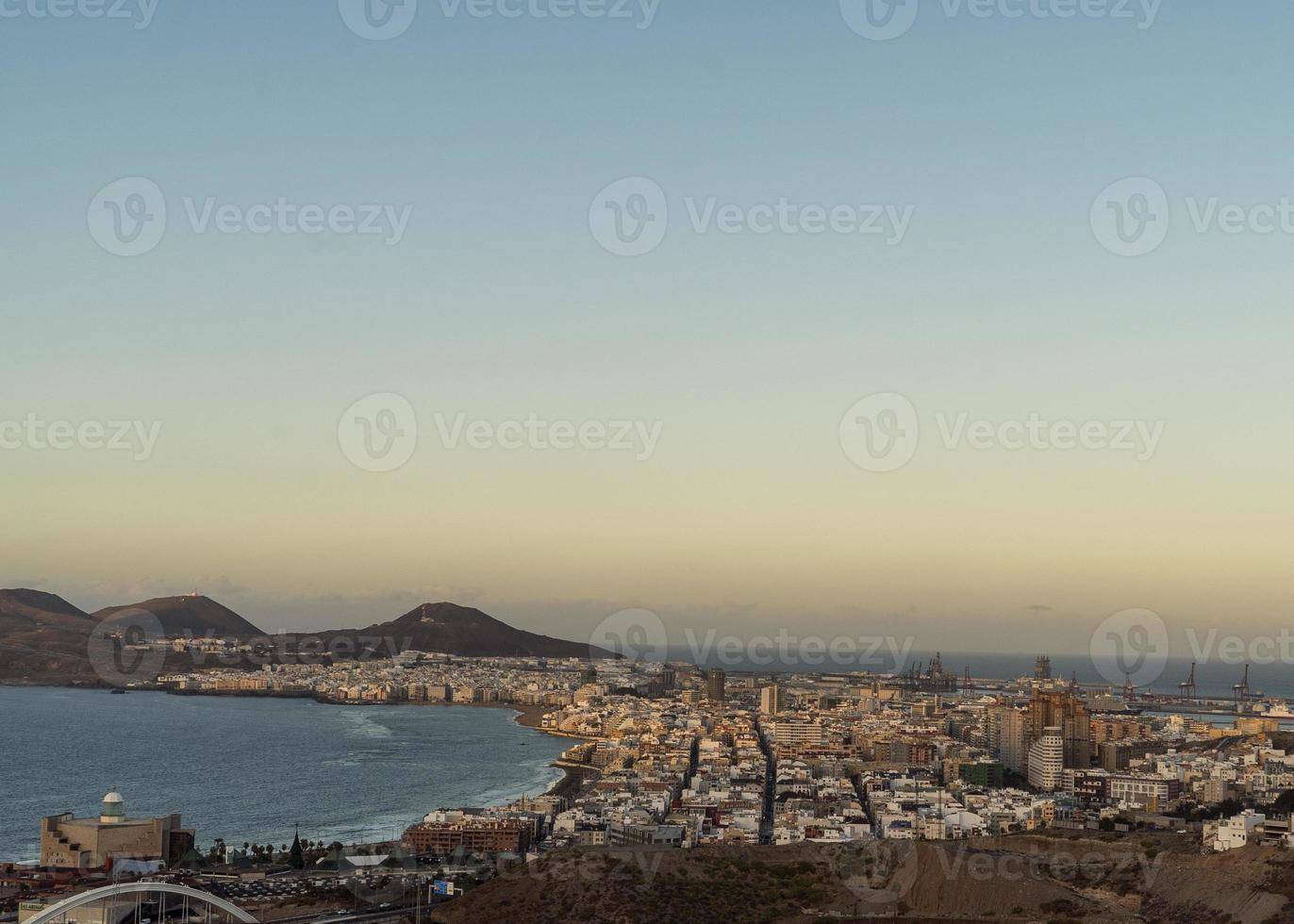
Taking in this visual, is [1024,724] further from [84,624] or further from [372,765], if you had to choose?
[84,624]

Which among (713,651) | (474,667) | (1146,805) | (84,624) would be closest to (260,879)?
(1146,805)

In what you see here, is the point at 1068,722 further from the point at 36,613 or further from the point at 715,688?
the point at 36,613

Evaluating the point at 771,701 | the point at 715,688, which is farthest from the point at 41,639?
the point at 771,701

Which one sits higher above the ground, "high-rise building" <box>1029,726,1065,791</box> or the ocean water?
"high-rise building" <box>1029,726,1065,791</box>

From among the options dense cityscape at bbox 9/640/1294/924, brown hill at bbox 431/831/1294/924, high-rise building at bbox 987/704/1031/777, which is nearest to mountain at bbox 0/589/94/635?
dense cityscape at bbox 9/640/1294/924

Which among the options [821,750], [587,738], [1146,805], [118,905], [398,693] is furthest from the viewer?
[398,693]

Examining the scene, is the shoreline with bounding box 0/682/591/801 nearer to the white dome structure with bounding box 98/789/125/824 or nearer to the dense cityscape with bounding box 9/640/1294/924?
the dense cityscape with bounding box 9/640/1294/924

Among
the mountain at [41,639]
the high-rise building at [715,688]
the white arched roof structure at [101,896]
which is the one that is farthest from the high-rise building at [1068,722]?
the mountain at [41,639]
